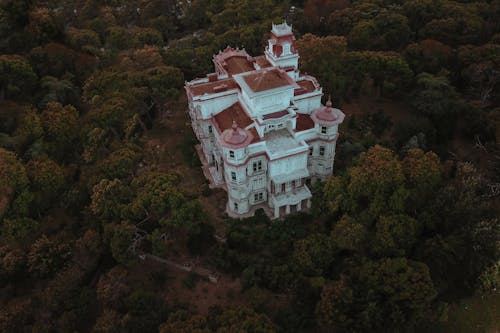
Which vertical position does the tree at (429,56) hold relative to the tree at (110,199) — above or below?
above

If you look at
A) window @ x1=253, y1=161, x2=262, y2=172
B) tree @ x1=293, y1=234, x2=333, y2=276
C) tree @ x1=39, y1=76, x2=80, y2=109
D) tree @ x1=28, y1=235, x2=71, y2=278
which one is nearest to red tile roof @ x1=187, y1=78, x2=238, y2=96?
window @ x1=253, y1=161, x2=262, y2=172

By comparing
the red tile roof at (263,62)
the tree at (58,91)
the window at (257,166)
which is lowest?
the window at (257,166)

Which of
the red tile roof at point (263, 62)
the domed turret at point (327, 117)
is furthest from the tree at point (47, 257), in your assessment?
the red tile roof at point (263, 62)

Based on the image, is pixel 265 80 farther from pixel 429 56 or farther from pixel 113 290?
pixel 429 56

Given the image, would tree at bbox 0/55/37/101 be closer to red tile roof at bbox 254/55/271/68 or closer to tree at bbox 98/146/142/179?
tree at bbox 98/146/142/179

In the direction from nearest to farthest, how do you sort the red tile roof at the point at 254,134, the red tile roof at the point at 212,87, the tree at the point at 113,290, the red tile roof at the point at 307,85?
the tree at the point at 113,290 < the red tile roof at the point at 254,134 < the red tile roof at the point at 212,87 < the red tile roof at the point at 307,85

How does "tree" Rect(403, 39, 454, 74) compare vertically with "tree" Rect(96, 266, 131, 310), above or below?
above

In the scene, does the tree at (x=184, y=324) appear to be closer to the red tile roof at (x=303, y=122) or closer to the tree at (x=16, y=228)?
the tree at (x=16, y=228)

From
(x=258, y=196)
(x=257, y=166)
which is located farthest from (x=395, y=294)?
(x=257, y=166)

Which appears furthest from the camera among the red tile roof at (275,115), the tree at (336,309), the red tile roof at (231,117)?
the red tile roof at (231,117)
